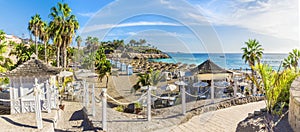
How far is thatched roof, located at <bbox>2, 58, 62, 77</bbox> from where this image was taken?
7598mm

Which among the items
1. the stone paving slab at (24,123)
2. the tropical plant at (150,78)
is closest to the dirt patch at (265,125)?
the stone paving slab at (24,123)

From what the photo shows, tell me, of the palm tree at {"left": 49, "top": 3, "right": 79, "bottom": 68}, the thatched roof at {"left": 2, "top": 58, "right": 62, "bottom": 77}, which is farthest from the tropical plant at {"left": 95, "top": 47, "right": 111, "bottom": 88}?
the palm tree at {"left": 49, "top": 3, "right": 79, "bottom": 68}

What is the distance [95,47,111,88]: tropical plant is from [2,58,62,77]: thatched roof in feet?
11.6

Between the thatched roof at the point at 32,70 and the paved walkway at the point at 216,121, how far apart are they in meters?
5.27

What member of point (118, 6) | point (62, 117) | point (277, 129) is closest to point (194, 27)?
point (118, 6)

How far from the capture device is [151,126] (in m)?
4.82

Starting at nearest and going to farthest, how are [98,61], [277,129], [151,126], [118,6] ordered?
[277,129] → [151,126] → [118,6] → [98,61]

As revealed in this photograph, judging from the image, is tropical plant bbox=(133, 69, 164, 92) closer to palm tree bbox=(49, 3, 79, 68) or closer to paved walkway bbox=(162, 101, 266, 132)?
paved walkway bbox=(162, 101, 266, 132)

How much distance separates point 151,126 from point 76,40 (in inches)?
522

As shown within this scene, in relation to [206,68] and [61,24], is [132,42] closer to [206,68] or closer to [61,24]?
[206,68]

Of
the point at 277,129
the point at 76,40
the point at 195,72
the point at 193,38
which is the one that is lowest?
the point at 277,129

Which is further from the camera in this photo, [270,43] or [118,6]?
[270,43]

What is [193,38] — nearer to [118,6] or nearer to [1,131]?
[118,6]

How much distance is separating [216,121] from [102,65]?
7.62 meters
